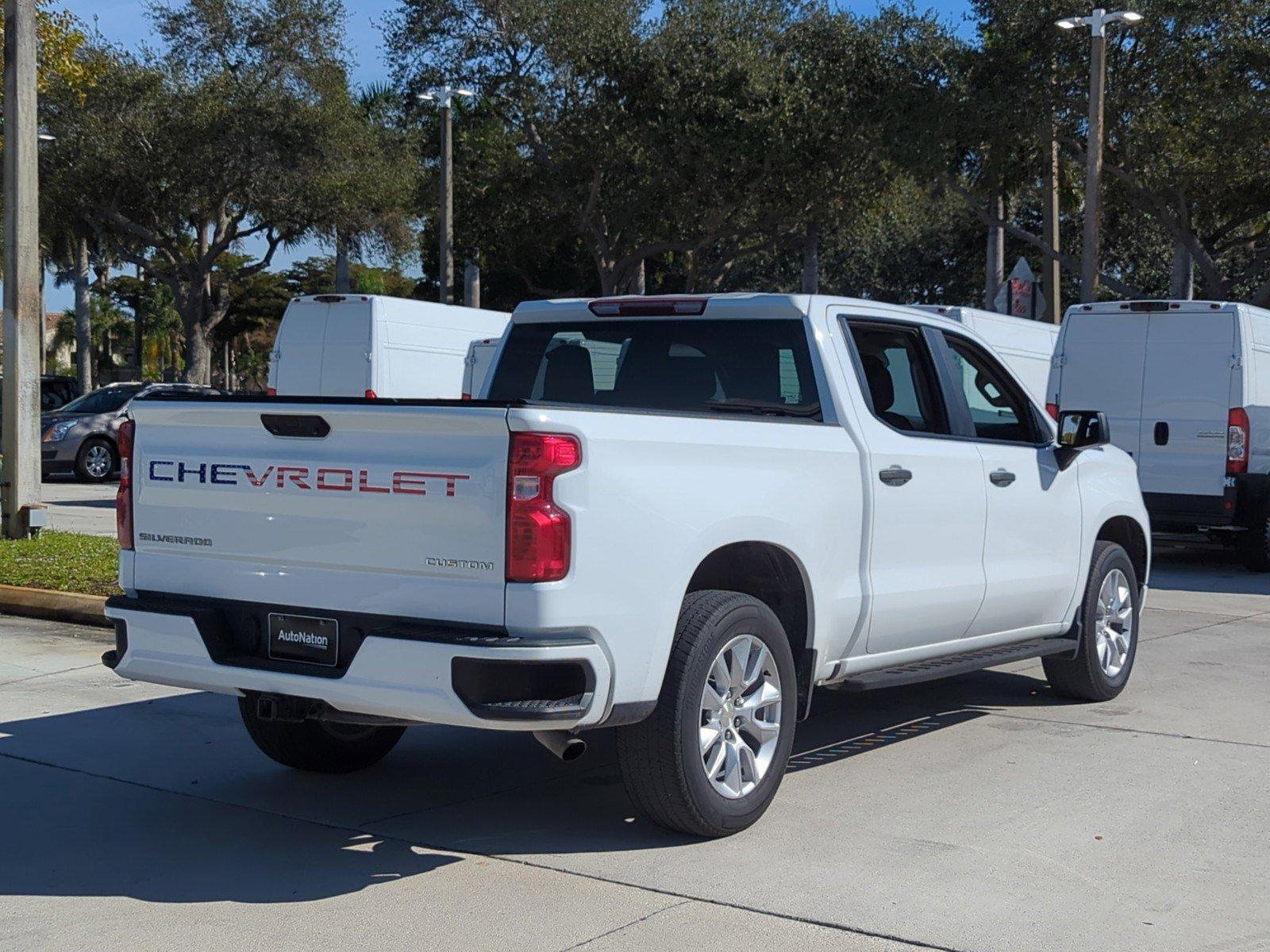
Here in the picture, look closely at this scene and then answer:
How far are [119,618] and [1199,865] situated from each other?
385 cm

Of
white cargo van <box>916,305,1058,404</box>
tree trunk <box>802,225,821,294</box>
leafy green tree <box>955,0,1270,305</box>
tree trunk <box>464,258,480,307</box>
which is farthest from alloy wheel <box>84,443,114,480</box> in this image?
tree trunk <box>802,225,821,294</box>

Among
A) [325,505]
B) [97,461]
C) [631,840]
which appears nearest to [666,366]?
[325,505]

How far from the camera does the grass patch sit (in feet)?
35.8

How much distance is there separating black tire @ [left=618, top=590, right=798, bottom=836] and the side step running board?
2.72 feet

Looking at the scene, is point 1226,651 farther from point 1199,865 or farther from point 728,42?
point 728,42

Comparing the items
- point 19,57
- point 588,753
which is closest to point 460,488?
point 588,753

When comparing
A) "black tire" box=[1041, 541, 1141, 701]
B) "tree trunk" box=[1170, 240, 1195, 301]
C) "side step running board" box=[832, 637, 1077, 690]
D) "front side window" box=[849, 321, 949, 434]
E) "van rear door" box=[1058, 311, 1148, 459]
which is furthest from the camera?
"tree trunk" box=[1170, 240, 1195, 301]

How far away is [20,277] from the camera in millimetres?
13250

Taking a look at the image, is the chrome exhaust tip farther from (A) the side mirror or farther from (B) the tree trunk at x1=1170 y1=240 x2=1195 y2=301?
(B) the tree trunk at x1=1170 y1=240 x2=1195 y2=301

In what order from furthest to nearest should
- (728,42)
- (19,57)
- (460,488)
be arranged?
(728,42)
(19,57)
(460,488)

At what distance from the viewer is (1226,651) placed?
9672mm

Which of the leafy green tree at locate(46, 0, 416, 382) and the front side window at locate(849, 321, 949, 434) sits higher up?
the leafy green tree at locate(46, 0, 416, 382)

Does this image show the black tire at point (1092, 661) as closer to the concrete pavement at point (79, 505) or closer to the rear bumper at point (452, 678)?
the rear bumper at point (452, 678)

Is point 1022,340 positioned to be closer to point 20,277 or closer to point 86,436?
point 20,277
